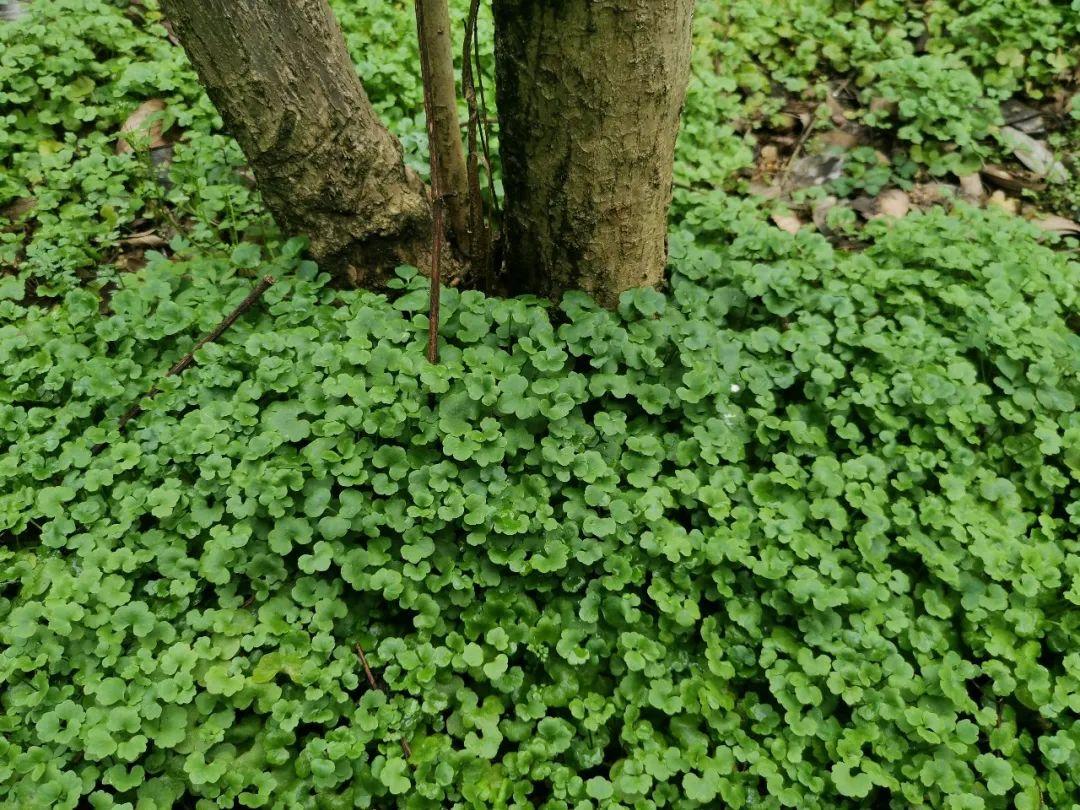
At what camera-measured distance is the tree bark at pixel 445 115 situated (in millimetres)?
2643

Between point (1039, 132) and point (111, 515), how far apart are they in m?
5.23

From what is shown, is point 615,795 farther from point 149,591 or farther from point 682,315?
point 682,315

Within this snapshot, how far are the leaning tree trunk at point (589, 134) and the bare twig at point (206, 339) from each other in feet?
3.25

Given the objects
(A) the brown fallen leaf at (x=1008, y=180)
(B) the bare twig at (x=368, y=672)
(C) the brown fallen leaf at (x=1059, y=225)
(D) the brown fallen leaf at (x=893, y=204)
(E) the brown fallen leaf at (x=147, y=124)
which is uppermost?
(E) the brown fallen leaf at (x=147, y=124)

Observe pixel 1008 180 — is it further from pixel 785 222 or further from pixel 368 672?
pixel 368 672

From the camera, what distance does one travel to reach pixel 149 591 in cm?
246

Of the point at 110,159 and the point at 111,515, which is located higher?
the point at 110,159

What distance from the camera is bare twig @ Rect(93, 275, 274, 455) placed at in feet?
9.32

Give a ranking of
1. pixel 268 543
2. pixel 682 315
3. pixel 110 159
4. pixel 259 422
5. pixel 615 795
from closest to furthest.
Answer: pixel 615 795 < pixel 268 543 < pixel 259 422 < pixel 682 315 < pixel 110 159

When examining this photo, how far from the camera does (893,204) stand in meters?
4.31

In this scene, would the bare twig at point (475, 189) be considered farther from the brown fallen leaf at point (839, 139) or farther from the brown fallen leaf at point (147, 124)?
the brown fallen leaf at point (839, 139)

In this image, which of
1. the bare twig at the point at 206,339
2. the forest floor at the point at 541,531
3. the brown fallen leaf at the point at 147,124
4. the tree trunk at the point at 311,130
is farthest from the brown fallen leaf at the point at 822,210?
the brown fallen leaf at the point at 147,124

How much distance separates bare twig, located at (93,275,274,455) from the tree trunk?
0.80 feet

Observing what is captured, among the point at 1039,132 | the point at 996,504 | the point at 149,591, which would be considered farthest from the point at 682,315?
the point at 1039,132
